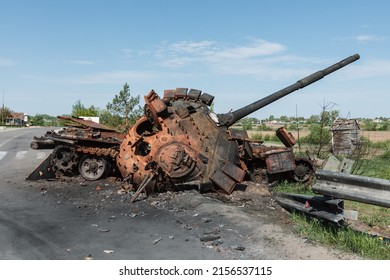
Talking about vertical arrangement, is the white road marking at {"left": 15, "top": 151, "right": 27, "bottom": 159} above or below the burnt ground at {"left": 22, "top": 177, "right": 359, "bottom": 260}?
above

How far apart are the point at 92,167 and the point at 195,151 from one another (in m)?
3.47

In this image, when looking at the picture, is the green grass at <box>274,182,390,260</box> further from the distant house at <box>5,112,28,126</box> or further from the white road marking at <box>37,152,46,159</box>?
the distant house at <box>5,112,28,126</box>

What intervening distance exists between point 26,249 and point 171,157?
4.15 meters

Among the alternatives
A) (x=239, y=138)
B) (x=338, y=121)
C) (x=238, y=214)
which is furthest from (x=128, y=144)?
(x=338, y=121)

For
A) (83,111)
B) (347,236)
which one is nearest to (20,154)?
(347,236)

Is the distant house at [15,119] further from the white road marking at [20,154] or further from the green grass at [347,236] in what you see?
the green grass at [347,236]

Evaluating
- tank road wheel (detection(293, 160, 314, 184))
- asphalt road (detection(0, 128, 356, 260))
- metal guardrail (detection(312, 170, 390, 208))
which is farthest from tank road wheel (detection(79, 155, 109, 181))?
metal guardrail (detection(312, 170, 390, 208))

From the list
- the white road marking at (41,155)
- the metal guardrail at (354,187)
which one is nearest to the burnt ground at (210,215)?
the metal guardrail at (354,187)

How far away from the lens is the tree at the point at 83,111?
73256mm

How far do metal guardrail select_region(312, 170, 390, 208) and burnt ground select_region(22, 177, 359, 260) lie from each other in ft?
2.69

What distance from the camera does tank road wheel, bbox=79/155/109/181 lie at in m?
11.4

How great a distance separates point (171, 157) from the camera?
919 centimetres

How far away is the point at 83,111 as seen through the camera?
75750mm
